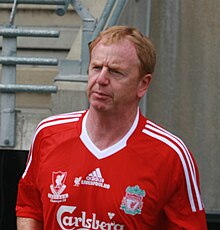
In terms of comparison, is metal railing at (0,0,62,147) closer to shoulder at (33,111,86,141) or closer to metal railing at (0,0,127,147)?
metal railing at (0,0,127,147)

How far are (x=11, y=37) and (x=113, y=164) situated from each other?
3.09 metres

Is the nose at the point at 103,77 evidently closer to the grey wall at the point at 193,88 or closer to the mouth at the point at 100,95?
the mouth at the point at 100,95

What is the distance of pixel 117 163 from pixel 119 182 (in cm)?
9

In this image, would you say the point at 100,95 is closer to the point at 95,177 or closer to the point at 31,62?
the point at 95,177

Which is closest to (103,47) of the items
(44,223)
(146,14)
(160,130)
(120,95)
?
(120,95)

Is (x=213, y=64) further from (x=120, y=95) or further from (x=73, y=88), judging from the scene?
(x=120, y=95)

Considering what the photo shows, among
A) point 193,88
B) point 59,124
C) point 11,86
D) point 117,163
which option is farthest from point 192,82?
point 117,163

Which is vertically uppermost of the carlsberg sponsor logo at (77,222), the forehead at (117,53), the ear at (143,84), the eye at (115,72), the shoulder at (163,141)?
the forehead at (117,53)

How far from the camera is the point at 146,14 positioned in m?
8.32

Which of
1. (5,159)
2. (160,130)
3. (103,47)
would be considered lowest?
(5,159)

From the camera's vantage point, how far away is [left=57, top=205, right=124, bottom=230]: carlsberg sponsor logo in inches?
133

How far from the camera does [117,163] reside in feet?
11.3

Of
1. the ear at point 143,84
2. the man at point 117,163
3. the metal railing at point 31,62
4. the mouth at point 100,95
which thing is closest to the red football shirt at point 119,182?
the man at point 117,163

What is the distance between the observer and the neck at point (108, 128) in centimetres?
347
